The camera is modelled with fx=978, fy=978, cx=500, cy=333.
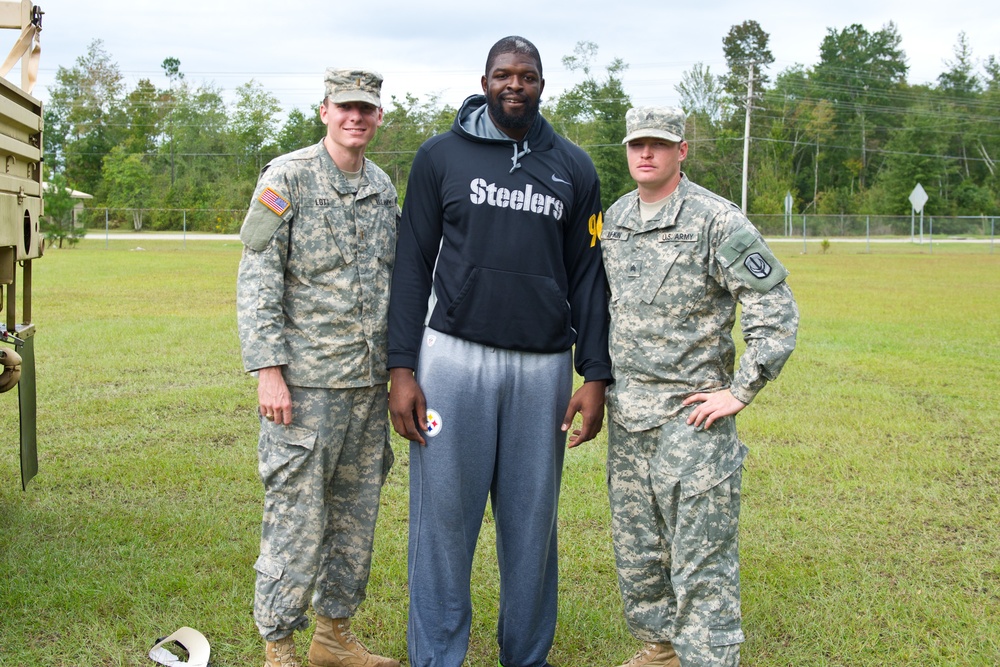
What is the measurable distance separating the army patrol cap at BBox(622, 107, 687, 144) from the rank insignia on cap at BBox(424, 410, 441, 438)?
1087 millimetres

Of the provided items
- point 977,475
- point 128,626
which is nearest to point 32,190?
point 128,626

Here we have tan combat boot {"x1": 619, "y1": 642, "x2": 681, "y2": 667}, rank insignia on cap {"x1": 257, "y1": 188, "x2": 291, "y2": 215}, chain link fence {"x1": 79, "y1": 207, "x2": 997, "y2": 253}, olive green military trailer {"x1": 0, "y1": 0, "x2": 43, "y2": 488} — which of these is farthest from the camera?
chain link fence {"x1": 79, "y1": 207, "x2": 997, "y2": 253}

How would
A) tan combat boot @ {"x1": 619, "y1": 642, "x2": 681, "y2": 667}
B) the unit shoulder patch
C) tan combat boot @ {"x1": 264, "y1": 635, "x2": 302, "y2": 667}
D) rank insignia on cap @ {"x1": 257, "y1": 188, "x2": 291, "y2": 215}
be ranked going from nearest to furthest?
the unit shoulder patch
rank insignia on cap @ {"x1": 257, "y1": 188, "x2": 291, "y2": 215}
tan combat boot @ {"x1": 264, "y1": 635, "x2": 302, "y2": 667}
tan combat boot @ {"x1": 619, "y1": 642, "x2": 681, "y2": 667}

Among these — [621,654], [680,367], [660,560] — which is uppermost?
[680,367]

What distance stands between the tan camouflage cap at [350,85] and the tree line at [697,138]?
3819cm

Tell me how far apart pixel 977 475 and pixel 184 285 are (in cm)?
1427

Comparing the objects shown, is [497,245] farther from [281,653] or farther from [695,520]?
[281,653]

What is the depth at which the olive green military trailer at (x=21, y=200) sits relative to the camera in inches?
162

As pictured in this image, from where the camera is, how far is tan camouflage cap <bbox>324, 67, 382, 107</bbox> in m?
3.27

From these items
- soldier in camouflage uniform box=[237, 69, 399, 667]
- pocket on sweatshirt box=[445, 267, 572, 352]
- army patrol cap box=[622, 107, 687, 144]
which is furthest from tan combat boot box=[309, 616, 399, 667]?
army patrol cap box=[622, 107, 687, 144]

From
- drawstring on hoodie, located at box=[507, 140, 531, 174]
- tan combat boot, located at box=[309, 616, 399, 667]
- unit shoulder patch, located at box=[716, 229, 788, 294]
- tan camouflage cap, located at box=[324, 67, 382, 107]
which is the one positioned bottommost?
tan combat boot, located at box=[309, 616, 399, 667]

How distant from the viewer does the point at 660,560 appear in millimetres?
3393

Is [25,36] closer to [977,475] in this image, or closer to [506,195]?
[506,195]

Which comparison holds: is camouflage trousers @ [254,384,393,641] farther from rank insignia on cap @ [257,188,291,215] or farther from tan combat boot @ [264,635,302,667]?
rank insignia on cap @ [257,188,291,215]
